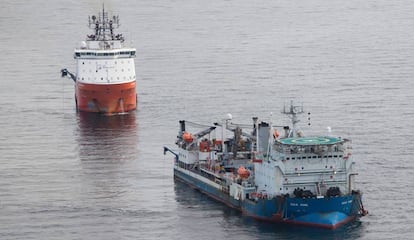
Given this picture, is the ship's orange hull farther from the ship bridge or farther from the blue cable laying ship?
the ship bridge

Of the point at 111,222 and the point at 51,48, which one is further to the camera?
the point at 51,48

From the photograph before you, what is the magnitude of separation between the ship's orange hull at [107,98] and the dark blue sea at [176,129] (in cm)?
152

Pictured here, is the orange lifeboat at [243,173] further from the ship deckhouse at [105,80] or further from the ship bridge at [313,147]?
the ship deckhouse at [105,80]

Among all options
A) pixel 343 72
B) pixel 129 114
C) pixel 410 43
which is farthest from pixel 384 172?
pixel 410 43

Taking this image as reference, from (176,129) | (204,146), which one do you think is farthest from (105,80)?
(204,146)

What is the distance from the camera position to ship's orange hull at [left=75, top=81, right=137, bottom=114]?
154250 mm

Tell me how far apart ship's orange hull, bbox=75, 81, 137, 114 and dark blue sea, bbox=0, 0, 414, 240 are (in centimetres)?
152

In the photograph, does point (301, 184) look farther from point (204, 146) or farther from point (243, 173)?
point (204, 146)

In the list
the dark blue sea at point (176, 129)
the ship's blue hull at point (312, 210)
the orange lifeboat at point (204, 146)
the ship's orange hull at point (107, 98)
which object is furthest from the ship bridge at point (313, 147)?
the ship's orange hull at point (107, 98)

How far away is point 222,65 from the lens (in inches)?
7092

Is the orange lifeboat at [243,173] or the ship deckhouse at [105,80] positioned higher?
the ship deckhouse at [105,80]

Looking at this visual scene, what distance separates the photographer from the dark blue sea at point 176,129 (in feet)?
346

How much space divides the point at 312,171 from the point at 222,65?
77.7 m

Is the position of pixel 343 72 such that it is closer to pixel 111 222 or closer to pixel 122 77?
pixel 122 77
